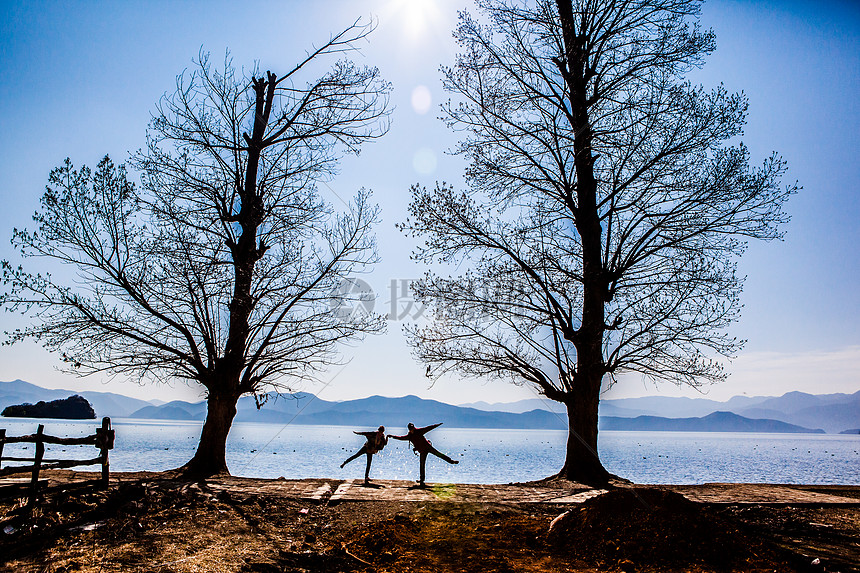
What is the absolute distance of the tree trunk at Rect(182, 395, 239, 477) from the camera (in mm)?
13453

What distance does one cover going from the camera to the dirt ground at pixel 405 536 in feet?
19.1

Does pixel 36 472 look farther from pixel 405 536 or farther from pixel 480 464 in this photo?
pixel 480 464

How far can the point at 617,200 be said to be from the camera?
46.9 ft

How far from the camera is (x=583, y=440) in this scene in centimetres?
1375

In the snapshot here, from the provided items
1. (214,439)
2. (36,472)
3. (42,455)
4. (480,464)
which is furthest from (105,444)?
(480,464)

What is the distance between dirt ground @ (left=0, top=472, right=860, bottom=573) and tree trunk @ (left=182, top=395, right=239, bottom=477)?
179 inches

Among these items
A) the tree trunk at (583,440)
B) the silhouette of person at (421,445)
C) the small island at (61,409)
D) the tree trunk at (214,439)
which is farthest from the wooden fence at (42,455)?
the small island at (61,409)

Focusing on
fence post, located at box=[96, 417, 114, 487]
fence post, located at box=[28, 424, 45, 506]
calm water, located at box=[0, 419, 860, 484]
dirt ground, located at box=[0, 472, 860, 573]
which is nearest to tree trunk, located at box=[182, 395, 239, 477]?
calm water, located at box=[0, 419, 860, 484]

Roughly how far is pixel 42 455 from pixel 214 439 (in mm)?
5921

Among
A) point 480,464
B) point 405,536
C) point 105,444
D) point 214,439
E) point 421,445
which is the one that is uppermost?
point 105,444

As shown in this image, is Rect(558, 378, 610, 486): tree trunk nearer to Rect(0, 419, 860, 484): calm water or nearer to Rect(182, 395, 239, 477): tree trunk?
Rect(182, 395, 239, 477): tree trunk

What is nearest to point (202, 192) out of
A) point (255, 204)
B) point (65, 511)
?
point (255, 204)

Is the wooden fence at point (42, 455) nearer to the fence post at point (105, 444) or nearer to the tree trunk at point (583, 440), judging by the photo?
the fence post at point (105, 444)

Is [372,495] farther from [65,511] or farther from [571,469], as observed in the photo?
[571,469]
